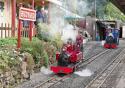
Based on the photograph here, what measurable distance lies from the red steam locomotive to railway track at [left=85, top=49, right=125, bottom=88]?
1.50 m

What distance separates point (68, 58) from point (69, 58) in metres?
0.27

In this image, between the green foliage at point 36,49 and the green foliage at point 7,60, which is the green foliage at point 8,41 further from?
the green foliage at point 7,60

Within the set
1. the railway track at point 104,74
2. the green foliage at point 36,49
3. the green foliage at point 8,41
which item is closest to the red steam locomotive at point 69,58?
the green foliage at point 36,49

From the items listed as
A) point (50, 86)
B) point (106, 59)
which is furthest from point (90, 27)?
point (50, 86)

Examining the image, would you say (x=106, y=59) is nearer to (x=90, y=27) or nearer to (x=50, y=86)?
(x=50, y=86)

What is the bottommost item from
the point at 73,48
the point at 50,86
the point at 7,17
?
the point at 50,86

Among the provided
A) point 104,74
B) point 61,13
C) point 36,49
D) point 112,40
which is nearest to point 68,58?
point 36,49

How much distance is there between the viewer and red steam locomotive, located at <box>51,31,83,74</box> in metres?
18.2

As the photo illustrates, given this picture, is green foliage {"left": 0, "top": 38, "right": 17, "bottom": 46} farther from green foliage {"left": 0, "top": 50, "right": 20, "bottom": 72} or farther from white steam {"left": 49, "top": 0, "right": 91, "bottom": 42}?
→ white steam {"left": 49, "top": 0, "right": 91, "bottom": 42}

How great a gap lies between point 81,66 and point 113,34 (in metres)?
13.7

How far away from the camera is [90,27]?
4338 centimetres

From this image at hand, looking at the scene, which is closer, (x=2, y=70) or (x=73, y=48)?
(x=2, y=70)

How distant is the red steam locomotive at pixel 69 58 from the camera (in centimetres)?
1819

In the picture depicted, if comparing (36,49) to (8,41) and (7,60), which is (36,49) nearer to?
(8,41)
